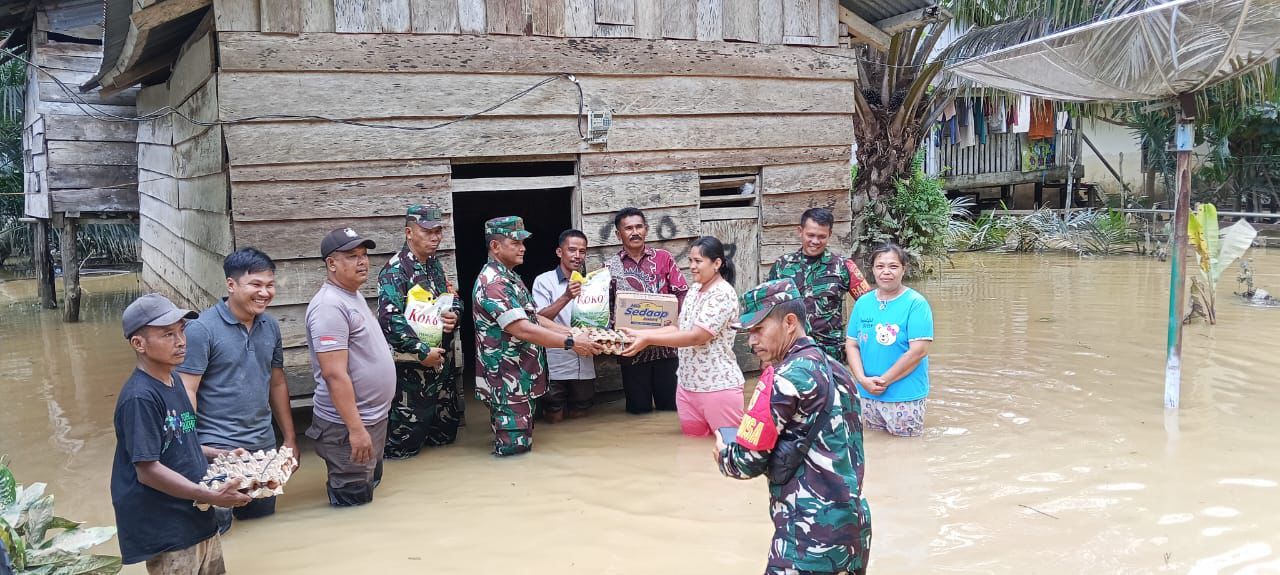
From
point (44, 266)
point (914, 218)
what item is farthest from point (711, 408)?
point (44, 266)

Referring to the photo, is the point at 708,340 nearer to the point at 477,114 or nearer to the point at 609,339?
the point at 609,339

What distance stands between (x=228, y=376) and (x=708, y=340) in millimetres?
2919

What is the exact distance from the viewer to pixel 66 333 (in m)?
12.4

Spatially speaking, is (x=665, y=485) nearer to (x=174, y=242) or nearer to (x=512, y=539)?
(x=512, y=539)

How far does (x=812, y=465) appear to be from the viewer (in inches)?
120

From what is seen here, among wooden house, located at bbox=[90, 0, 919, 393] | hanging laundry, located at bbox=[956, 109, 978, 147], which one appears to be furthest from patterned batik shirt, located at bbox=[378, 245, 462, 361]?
hanging laundry, located at bbox=[956, 109, 978, 147]

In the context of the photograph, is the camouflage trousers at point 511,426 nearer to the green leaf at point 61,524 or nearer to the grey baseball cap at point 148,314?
the green leaf at point 61,524

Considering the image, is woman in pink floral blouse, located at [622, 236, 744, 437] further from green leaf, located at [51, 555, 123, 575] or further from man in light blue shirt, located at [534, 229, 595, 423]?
green leaf, located at [51, 555, 123, 575]

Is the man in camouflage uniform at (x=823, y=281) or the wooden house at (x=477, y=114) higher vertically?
the wooden house at (x=477, y=114)

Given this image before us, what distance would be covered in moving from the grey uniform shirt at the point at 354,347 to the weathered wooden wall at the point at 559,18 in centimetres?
227

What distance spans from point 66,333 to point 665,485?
10.8 metres

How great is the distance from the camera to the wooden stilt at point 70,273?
13258mm

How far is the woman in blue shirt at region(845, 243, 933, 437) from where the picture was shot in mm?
5754

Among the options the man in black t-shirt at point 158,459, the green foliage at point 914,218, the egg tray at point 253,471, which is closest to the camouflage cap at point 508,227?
the egg tray at point 253,471
